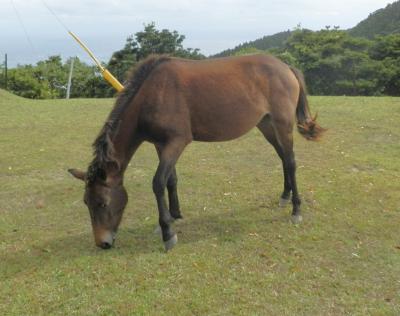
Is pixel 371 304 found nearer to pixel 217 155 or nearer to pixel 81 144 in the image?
pixel 217 155

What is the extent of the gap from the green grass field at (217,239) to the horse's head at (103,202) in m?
0.24

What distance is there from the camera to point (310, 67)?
24.1 meters

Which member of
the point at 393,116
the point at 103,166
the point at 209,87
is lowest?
the point at 393,116

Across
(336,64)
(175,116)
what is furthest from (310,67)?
(175,116)

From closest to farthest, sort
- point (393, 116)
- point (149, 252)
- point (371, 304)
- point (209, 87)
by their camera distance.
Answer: point (371, 304) → point (149, 252) → point (209, 87) → point (393, 116)

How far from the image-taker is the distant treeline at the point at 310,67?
22688mm

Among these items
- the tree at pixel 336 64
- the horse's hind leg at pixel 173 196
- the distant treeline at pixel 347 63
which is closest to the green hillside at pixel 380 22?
the tree at pixel 336 64

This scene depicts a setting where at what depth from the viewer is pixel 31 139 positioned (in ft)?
31.2

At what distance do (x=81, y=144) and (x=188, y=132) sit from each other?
5.00 meters

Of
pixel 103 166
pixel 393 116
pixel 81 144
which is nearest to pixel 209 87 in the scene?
pixel 103 166

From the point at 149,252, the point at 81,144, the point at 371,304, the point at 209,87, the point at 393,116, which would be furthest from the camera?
the point at 393,116

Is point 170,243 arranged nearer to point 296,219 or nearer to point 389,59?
point 296,219

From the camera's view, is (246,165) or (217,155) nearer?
(246,165)

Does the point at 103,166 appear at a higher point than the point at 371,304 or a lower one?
higher
